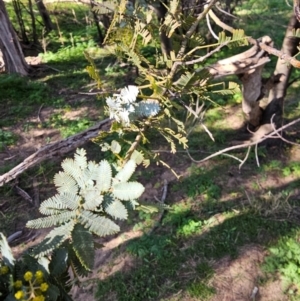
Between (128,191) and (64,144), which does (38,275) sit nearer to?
(128,191)

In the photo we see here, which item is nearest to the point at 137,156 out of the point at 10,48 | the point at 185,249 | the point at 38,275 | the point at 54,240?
the point at 54,240

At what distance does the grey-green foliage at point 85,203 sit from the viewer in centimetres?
97

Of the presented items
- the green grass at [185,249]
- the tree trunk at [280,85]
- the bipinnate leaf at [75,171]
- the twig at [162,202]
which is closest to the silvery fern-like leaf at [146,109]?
the bipinnate leaf at [75,171]

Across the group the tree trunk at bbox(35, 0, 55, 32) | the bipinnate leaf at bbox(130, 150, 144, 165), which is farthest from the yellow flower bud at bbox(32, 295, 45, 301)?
the tree trunk at bbox(35, 0, 55, 32)

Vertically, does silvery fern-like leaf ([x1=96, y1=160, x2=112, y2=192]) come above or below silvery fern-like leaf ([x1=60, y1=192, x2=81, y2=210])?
above

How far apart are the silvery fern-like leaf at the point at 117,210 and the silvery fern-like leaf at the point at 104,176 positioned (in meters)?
0.07

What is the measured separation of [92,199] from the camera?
1.00 m

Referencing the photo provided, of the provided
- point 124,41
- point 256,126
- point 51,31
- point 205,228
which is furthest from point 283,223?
point 51,31

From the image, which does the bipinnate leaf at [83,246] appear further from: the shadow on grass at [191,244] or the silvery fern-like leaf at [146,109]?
the shadow on grass at [191,244]

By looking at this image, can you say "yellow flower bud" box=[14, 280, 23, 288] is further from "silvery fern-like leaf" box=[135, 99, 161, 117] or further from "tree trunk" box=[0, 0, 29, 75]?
"tree trunk" box=[0, 0, 29, 75]

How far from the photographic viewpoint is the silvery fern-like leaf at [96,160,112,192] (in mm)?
1039

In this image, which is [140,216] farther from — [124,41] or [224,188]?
[124,41]

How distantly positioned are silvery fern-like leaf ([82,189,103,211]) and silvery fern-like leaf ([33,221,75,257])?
69mm

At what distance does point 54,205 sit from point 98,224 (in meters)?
A: 0.17
